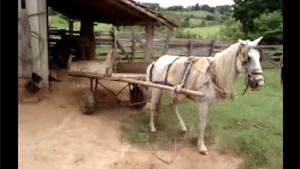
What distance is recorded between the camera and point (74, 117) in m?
7.51

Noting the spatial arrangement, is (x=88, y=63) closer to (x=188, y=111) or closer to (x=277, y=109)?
(x=188, y=111)

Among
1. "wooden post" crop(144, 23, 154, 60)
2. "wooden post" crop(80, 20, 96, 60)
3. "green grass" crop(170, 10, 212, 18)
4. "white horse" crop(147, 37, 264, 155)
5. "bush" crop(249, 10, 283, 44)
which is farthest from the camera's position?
"green grass" crop(170, 10, 212, 18)

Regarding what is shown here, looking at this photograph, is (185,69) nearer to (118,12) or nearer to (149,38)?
(149,38)

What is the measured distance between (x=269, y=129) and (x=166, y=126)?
1.93 metres

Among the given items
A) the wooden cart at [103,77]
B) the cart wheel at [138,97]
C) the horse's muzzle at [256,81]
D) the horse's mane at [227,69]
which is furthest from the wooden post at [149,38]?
the horse's muzzle at [256,81]

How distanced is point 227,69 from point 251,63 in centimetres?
53

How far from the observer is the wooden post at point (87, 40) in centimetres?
1232

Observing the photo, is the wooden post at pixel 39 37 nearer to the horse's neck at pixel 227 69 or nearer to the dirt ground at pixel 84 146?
the dirt ground at pixel 84 146

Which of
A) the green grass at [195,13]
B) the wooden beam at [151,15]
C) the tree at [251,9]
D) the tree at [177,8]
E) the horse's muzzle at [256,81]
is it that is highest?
the tree at [177,8]

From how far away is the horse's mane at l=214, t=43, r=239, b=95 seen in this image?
6082mm

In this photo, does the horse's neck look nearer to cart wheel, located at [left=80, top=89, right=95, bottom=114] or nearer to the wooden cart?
the wooden cart

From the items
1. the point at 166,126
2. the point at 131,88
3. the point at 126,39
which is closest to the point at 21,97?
A: the point at 131,88

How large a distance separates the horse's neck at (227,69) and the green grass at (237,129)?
1.05 m

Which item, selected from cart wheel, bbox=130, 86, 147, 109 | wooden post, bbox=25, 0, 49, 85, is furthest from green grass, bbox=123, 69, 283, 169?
wooden post, bbox=25, 0, 49, 85
